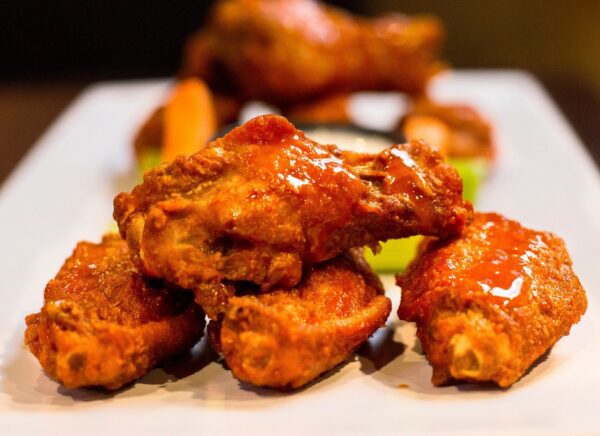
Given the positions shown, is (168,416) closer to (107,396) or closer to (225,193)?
(107,396)

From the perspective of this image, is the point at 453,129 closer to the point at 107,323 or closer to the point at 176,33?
the point at 107,323

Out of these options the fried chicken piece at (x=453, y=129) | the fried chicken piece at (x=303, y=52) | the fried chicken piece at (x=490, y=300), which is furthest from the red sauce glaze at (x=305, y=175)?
the fried chicken piece at (x=303, y=52)

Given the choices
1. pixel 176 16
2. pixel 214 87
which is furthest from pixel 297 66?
pixel 176 16

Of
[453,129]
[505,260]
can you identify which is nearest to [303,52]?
[453,129]

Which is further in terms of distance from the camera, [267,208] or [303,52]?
[303,52]

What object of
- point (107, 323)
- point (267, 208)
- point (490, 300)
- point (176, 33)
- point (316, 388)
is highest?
point (267, 208)

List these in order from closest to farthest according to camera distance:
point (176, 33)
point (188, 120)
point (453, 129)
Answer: point (188, 120), point (453, 129), point (176, 33)

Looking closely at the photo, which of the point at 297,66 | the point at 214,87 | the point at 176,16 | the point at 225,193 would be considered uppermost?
the point at 225,193
